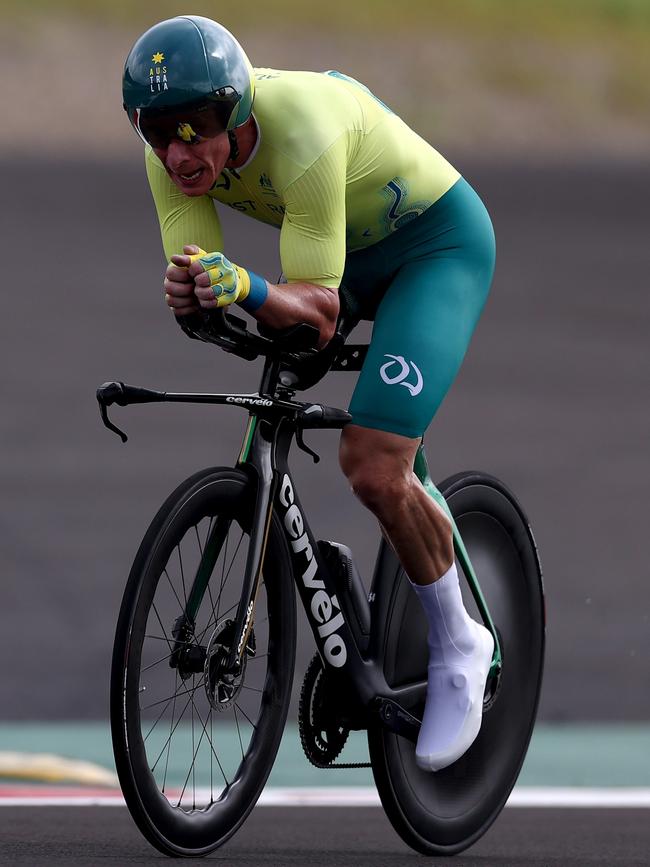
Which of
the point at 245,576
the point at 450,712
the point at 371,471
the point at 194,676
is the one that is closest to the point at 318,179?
the point at 371,471

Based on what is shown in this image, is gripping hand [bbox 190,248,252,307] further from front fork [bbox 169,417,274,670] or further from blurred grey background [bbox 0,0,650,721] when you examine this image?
blurred grey background [bbox 0,0,650,721]

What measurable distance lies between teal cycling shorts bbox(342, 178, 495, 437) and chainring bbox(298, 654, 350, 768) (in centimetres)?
58

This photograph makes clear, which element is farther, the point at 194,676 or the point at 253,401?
the point at 253,401

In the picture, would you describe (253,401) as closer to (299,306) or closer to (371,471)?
(299,306)

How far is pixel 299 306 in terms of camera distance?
4055 mm

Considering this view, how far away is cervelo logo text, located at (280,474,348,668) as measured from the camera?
4.25 metres

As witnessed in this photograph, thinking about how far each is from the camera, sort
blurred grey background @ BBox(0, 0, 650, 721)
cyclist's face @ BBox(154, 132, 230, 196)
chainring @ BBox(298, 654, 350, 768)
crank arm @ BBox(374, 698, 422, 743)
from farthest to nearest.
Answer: blurred grey background @ BBox(0, 0, 650, 721) < crank arm @ BBox(374, 698, 422, 743) < chainring @ BBox(298, 654, 350, 768) < cyclist's face @ BBox(154, 132, 230, 196)

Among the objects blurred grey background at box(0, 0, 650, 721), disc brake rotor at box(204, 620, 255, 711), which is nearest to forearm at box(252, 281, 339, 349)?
disc brake rotor at box(204, 620, 255, 711)

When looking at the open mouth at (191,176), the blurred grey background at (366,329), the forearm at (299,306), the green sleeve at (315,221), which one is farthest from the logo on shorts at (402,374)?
the blurred grey background at (366,329)

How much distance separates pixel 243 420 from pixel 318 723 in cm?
622

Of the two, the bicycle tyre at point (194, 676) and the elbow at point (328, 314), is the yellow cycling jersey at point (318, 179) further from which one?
the bicycle tyre at point (194, 676)

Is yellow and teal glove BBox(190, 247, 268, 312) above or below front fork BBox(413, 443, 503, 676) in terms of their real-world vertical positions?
above

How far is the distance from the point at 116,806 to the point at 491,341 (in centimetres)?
800

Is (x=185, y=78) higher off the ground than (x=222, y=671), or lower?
higher
